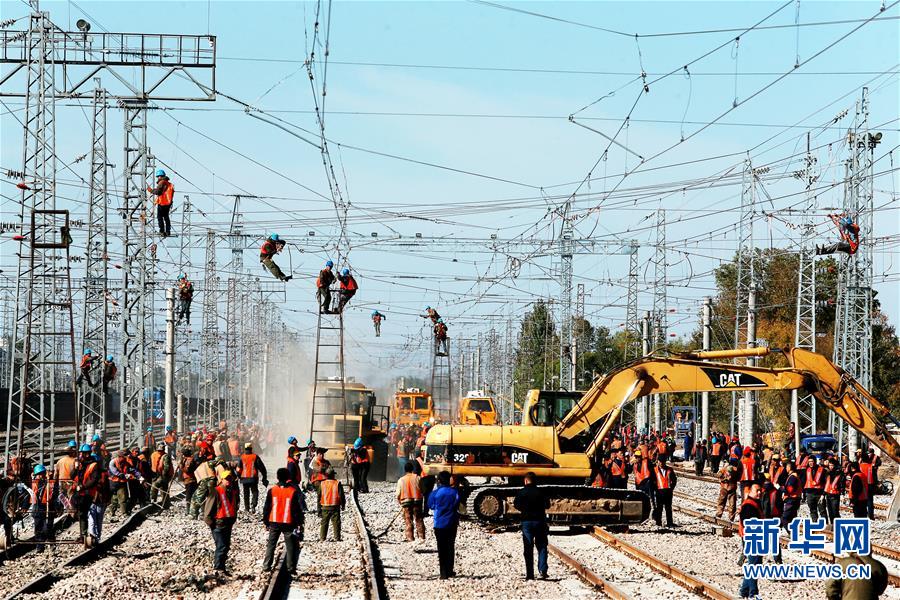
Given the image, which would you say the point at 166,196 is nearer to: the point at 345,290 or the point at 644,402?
the point at 345,290

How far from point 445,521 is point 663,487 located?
327 inches

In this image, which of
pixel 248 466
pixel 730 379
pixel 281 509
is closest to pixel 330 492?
pixel 281 509

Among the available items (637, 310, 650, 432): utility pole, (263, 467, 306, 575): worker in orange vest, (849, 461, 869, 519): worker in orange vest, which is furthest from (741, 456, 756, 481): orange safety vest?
(637, 310, 650, 432): utility pole

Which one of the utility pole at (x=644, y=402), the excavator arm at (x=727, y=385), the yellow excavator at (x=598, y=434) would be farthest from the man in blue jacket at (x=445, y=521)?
the utility pole at (x=644, y=402)

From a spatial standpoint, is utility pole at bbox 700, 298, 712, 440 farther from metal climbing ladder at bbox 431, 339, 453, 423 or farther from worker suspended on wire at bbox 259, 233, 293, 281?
worker suspended on wire at bbox 259, 233, 293, 281

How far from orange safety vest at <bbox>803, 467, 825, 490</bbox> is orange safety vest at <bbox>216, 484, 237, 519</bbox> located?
12401mm

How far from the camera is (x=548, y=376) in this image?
88.9 m

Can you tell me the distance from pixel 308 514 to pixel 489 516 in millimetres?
5478

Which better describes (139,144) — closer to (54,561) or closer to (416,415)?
(54,561)

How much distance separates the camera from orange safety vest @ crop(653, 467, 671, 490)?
24531 millimetres

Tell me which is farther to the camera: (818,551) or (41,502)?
(41,502)

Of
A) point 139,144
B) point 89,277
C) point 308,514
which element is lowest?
point 308,514

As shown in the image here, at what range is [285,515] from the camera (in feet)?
57.2

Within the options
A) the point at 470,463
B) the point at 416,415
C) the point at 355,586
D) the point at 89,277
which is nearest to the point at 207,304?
the point at 416,415
